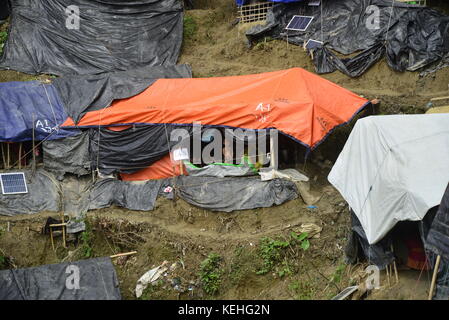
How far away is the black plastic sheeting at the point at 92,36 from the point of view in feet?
60.9

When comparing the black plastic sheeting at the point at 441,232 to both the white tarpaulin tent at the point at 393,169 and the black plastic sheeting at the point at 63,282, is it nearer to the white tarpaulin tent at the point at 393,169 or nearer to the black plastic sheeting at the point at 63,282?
the white tarpaulin tent at the point at 393,169

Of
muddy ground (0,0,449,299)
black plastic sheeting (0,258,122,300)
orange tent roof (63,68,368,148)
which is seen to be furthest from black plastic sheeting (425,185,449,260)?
black plastic sheeting (0,258,122,300)

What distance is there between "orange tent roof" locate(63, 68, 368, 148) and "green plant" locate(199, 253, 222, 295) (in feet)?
11.1

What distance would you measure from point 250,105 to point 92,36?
7510 millimetres

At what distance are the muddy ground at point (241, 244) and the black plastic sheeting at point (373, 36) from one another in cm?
59

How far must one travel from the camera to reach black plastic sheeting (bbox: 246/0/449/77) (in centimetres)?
1642

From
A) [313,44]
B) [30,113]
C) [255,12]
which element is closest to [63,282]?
[30,113]

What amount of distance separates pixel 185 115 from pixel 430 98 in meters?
6.60

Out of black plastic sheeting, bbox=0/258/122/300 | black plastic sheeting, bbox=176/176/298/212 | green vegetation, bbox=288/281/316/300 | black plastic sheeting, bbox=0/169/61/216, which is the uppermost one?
black plastic sheeting, bbox=176/176/298/212

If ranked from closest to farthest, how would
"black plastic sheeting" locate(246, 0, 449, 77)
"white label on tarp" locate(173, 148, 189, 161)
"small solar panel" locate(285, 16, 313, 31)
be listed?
1. "white label on tarp" locate(173, 148, 189, 161)
2. "black plastic sheeting" locate(246, 0, 449, 77)
3. "small solar panel" locate(285, 16, 313, 31)

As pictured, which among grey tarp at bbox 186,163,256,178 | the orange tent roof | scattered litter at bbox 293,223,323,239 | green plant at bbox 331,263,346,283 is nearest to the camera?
green plant at bbox 331,263,346,283

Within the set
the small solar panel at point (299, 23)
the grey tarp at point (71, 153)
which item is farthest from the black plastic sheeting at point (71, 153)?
the small solar panel at point (299, 23)

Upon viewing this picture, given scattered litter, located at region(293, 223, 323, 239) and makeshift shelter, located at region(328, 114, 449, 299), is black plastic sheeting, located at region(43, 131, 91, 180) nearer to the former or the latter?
scattered litter, located at region(293, 223, 323, 239)
